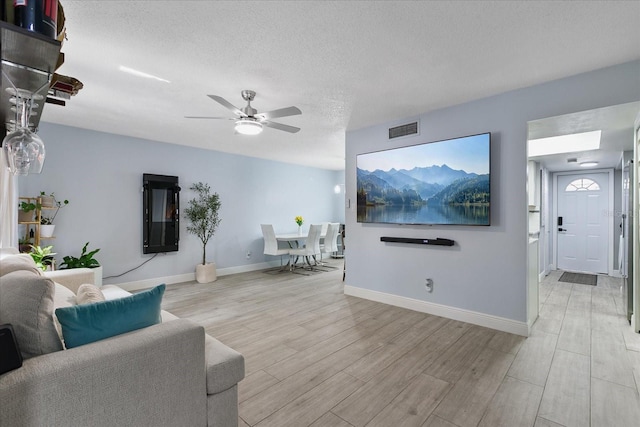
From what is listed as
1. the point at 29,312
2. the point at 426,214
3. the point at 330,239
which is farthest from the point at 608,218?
the point at 29,312

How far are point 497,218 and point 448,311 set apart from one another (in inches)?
47.8

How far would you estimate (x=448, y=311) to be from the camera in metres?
3.56

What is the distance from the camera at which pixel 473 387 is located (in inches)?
85.0

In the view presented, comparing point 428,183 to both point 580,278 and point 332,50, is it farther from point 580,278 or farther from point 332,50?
point 580,278

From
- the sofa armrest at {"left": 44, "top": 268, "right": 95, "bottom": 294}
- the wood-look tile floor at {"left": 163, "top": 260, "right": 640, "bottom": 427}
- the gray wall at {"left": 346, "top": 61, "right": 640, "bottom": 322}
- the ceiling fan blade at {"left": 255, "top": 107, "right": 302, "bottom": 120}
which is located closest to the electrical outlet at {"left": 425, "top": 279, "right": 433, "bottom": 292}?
the gray wall at {"left": 346, "top": 61, "right": 640, "bottom": 322}

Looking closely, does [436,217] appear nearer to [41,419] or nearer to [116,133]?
[41,419]

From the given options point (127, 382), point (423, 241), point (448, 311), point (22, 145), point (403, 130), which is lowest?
point (448, 311)

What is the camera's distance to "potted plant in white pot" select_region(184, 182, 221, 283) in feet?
18.1

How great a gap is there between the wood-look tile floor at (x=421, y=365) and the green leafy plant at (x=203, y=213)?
1781 millimetres

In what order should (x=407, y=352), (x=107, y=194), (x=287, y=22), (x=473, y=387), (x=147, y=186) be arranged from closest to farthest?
(x=287, y=22)
(x=473, y=387)
(x=407, y=352)
(x=107, y=194)
(x=147, y=186)

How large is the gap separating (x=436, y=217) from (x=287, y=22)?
266 cm

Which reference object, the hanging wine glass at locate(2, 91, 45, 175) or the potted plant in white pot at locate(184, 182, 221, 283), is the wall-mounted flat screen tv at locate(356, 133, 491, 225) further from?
the hanging wine glass at locate(2, 91, 45, 175)

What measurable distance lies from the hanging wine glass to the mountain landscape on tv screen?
3494 millimetres

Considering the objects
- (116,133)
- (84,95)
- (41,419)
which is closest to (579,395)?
(41,419)
